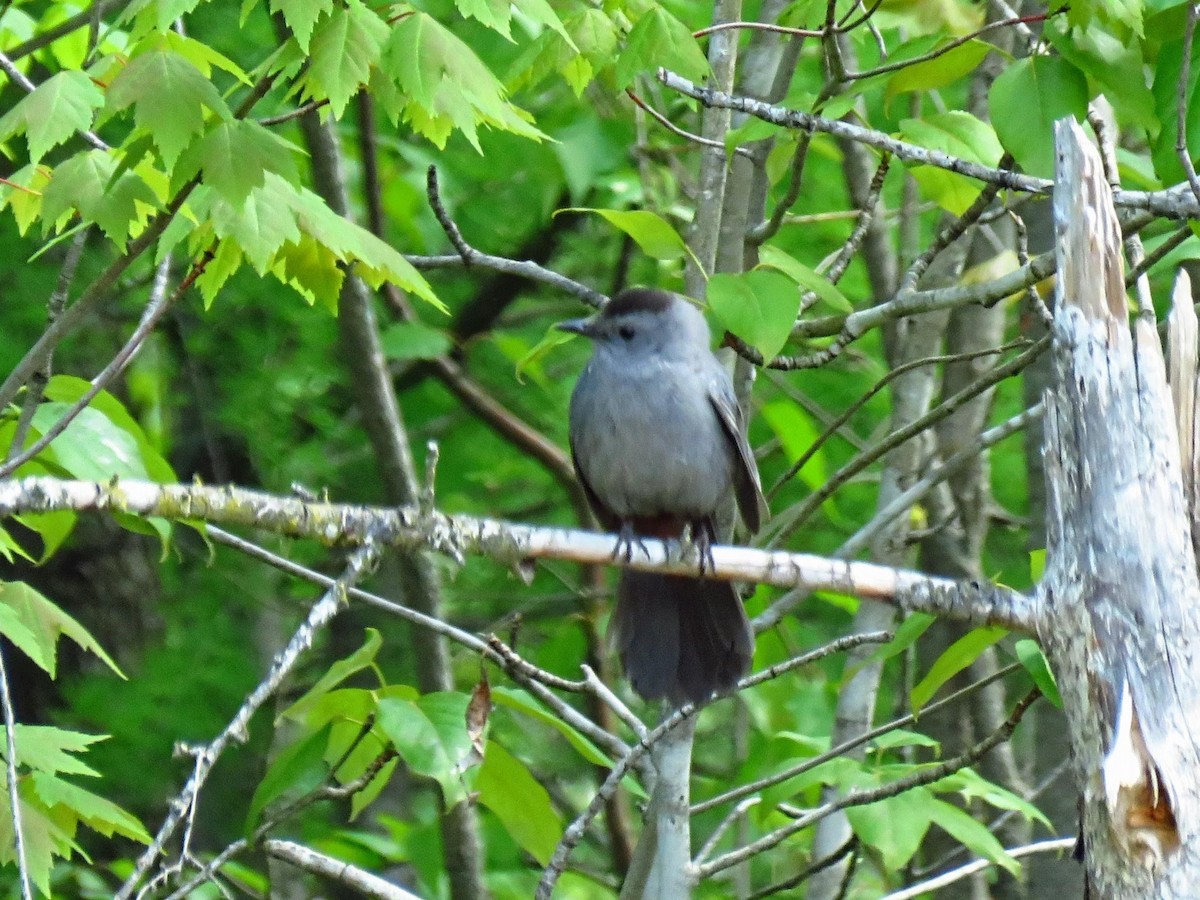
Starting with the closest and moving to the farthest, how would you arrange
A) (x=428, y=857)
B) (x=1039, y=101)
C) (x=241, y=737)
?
(x=241, y=737), (x=1039, y=101), (x=428, y=857)

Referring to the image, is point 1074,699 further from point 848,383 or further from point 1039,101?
point 848,383

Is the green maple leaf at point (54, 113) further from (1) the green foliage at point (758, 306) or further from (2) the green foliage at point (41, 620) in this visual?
(1) the green foliage at point (758, 306)

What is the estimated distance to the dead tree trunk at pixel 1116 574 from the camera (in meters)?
2.45

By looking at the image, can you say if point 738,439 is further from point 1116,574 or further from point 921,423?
point 1116,574

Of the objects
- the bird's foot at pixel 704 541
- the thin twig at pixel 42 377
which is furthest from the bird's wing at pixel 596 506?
the thin twig at pixel 42 377

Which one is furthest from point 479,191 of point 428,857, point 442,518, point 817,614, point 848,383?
point 442,518

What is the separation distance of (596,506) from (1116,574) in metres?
2.06

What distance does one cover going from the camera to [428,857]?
15.4ft

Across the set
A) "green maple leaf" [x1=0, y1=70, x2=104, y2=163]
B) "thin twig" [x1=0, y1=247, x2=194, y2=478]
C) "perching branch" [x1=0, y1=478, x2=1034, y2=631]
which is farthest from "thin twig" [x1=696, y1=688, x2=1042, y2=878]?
"green maple leaf" [x1=0, y1=70, x2=104, y2=163]

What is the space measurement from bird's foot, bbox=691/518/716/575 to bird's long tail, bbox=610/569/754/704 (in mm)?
186

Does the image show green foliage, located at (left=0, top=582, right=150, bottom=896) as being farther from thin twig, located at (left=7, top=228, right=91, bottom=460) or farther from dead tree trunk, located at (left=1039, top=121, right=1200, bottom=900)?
dead tree trunk, located at (left=1039, top=121, right=1200, bottom=900)

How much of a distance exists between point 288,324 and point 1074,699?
13.2 feet

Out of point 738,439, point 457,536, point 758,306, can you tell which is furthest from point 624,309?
Result: point 457,536

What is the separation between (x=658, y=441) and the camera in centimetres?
407
